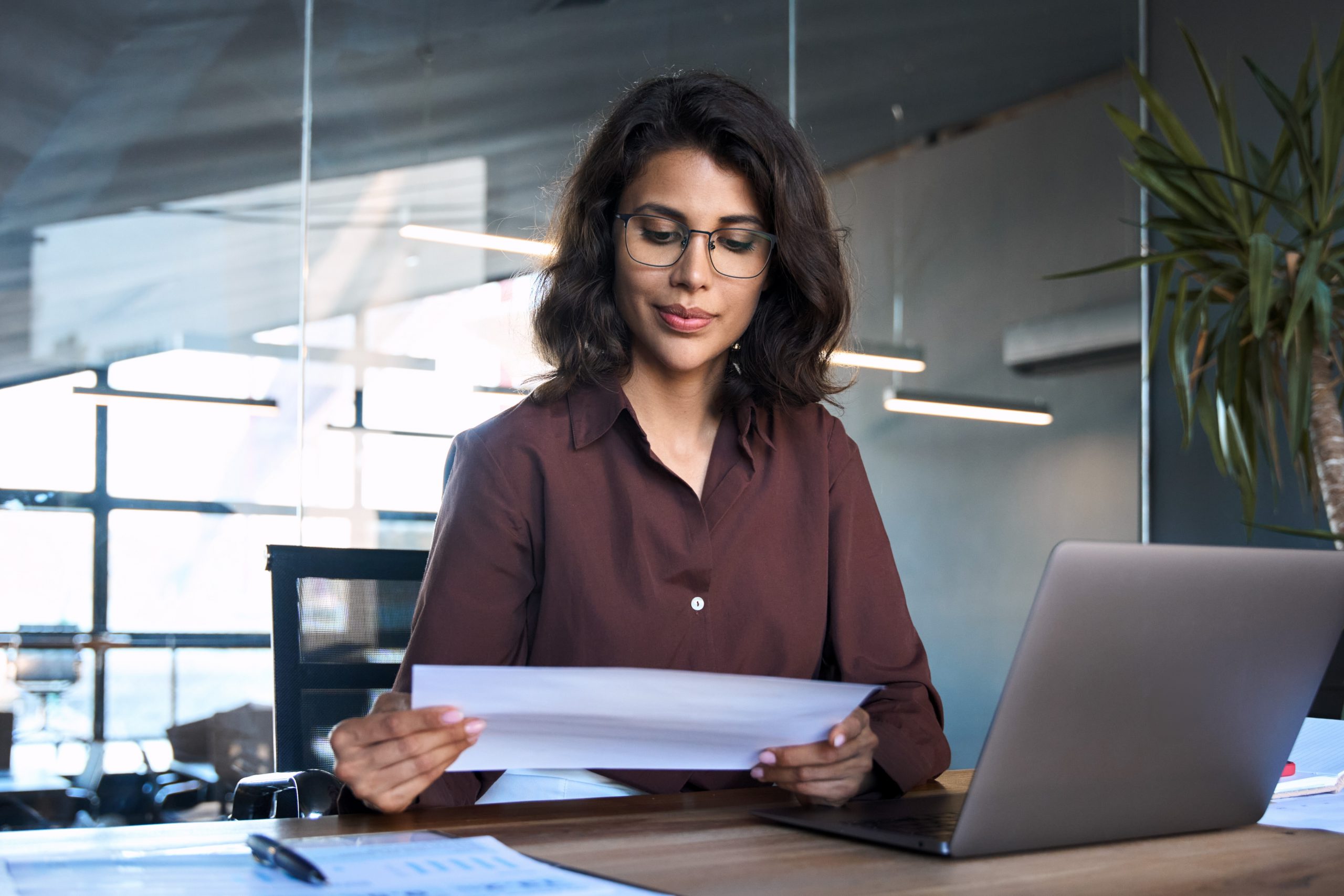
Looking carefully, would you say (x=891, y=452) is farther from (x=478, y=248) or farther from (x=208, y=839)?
(x=208, y=839)

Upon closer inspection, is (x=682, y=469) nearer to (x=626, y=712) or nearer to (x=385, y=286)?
(x=626, y=712)

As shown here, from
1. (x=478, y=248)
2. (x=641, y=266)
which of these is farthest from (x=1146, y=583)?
(x=478, y=248)

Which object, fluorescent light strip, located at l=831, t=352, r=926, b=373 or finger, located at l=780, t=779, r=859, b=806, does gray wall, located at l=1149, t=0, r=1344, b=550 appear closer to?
fluorescent light strip, located at l=831, t=352, r=926, b=373

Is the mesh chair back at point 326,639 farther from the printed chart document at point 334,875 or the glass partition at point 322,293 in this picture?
the printed chart document at point 334,875

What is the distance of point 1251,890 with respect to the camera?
791mm

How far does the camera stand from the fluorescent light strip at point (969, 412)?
446cm

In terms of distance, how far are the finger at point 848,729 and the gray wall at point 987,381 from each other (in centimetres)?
319

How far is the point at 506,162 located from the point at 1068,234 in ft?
7.78

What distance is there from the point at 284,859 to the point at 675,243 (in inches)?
37.9

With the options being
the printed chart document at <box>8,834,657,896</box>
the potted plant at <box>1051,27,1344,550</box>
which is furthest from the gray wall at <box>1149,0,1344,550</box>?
the printed chart document at <box>8,834,657,896</box>

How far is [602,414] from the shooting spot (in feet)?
5.06

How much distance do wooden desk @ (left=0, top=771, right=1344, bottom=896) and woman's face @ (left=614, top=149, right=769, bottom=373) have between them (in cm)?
66

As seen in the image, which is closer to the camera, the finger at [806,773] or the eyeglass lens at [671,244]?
the finger at [806,773]

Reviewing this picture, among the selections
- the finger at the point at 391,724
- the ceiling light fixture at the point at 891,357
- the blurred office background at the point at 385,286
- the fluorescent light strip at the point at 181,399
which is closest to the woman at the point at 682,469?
the finger at the point at 391,724
